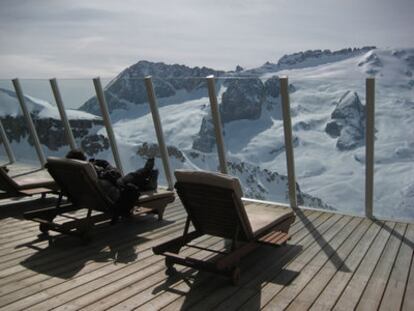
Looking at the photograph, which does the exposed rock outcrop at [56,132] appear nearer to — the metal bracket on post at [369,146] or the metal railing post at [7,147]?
the metal railing post at [7,147]

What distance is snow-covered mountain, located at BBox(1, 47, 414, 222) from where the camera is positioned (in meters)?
5.88

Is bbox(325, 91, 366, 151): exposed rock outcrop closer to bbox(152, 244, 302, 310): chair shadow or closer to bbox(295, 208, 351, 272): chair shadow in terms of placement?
bbox(295, 208, 351, 272): chair shadow

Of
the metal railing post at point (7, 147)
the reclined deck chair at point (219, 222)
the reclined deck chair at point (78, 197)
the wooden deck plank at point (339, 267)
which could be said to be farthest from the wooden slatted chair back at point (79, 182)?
the metal railing post at point (7, 147)

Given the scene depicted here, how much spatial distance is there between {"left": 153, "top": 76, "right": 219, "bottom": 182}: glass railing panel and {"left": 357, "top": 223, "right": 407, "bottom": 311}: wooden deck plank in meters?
2.96

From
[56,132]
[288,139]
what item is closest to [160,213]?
[288,139]

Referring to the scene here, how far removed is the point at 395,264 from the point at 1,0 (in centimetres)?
846

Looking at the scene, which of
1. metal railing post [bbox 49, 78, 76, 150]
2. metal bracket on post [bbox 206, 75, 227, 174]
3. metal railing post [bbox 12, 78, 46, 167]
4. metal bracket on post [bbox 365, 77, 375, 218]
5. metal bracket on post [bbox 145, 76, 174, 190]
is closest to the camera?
metal bracket on post [bbox 365, 77, 375, 218]

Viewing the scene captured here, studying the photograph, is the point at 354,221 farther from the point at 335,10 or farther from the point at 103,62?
the point at 103,62

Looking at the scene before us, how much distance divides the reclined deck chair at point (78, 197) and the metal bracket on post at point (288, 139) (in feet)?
6.92

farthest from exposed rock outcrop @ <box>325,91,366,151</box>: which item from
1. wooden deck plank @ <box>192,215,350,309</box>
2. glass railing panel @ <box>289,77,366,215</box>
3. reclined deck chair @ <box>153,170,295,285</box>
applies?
reclined deck chair @ <box>153,170,295,285</box>

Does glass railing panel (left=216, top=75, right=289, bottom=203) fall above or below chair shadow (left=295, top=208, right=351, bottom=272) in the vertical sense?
above

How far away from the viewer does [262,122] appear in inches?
255

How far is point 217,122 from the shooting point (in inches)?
284

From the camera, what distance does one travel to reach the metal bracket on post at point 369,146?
227 inches
